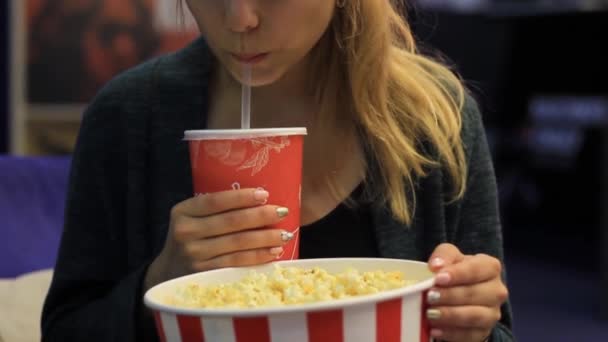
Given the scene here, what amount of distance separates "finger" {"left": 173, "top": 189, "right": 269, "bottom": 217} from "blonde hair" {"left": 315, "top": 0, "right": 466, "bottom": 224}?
0.36m

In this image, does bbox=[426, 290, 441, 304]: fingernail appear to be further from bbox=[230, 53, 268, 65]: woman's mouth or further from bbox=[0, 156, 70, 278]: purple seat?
bbox=[0, 156, 70, 278]: purple seat

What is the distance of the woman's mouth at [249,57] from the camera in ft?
3.09

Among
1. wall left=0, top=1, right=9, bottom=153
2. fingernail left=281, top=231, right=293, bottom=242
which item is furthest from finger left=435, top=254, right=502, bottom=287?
wall left=0, top=1, right=9, bottom=153

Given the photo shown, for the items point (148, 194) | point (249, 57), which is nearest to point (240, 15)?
point (249, 57)

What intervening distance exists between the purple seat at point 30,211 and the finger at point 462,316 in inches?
33.6

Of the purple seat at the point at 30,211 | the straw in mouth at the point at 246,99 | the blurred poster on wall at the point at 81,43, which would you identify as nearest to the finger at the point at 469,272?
the straw in mouth at the point at 246,99

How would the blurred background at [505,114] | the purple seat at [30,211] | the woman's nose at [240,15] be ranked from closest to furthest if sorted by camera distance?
the woman's nose at [240,15], the purple seat at [30,211], the blurred background at [505,114]

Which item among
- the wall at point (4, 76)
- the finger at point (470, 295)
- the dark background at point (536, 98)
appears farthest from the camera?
the dark background at point (536, 98)

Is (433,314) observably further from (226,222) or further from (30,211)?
(30,211)

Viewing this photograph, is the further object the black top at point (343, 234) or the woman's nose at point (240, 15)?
the black top at point (343, 234)

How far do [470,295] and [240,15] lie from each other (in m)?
0.35

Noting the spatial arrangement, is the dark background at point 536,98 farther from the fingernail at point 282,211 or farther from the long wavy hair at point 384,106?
the fingernail at point 282,211

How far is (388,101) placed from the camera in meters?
1.19

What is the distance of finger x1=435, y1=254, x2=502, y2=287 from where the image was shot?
779 mm
